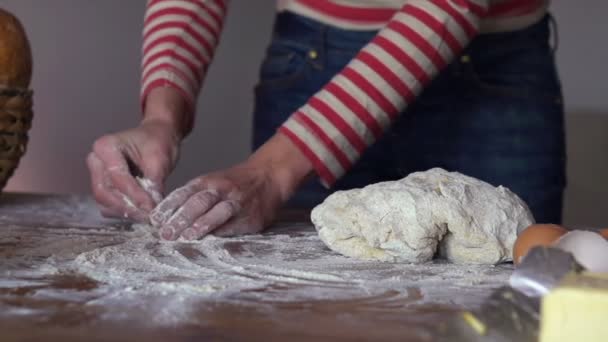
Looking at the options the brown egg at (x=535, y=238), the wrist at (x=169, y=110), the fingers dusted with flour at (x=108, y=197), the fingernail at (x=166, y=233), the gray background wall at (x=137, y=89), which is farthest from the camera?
the gray background wall at (x=137, y=89)

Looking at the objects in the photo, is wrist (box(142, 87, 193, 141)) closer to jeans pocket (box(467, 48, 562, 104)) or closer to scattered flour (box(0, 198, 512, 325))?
scattered flour (box(0, 198, 512, 325))

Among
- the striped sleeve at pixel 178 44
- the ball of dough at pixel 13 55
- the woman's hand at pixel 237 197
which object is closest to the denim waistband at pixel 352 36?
the striped sleeve at pixel 178 44

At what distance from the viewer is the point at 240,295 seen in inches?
23.4

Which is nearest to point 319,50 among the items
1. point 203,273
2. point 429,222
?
point 429,222

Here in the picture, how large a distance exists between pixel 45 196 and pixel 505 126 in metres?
0.75

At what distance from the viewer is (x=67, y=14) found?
1.87 m

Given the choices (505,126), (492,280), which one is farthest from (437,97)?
(492,280)

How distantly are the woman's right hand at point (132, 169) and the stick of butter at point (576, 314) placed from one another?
0.67 meters

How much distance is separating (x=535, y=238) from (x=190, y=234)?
0.37 meters

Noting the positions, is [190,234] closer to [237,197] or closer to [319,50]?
[237,197]

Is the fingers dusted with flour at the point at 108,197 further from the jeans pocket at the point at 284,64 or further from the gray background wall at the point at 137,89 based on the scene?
the gray background wall at the point at 137,89

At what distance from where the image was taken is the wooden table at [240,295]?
488 mm

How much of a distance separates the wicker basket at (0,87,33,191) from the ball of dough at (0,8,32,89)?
2 cm

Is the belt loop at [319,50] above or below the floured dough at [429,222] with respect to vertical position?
above
